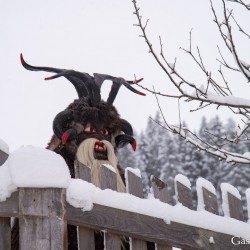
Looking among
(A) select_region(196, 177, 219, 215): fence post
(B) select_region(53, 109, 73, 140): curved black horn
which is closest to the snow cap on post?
(A) select_region(196, 177, 219, 215): fence post

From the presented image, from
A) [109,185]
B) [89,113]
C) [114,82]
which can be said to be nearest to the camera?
[109,185]

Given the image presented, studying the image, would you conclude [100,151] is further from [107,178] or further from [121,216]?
[121,216]

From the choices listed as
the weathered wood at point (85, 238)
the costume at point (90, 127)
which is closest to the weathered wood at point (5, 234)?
the weathered wood at point (85, 238)

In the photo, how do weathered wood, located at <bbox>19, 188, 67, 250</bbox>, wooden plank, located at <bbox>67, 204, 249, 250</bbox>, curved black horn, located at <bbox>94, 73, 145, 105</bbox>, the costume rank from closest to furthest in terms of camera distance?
1. weathered wood, located at <bbox>19, 188, 67, 250</bbox>
2. wooden plank, located at <bbox>67, 204, 249, 250</bbox>
3. the costume
4. curved black horn, located at <bbox>94, 73, 145, 105</bbox>

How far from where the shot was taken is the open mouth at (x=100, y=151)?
4.73 meters

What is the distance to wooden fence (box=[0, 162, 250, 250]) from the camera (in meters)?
2.46

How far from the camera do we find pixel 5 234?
8.32ft

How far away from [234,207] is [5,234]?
1324mm

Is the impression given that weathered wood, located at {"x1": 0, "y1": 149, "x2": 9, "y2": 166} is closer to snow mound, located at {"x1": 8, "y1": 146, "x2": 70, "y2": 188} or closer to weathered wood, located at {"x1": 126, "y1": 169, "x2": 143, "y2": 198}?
snow mound, located at {"x1": 8, "y1": 146, "x2": 70, "y2": 188}

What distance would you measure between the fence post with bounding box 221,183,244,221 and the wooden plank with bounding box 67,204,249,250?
0.14 metres

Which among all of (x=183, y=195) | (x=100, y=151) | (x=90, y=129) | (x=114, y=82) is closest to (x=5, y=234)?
(x=183, y=195)

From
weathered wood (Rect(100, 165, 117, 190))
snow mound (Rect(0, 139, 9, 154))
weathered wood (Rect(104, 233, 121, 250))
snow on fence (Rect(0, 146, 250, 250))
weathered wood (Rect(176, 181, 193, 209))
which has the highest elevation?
snow mound (Rect(0, 139, 9, 154))

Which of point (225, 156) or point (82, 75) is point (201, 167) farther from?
point (225, 156)

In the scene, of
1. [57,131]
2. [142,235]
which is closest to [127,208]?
[142,235]
